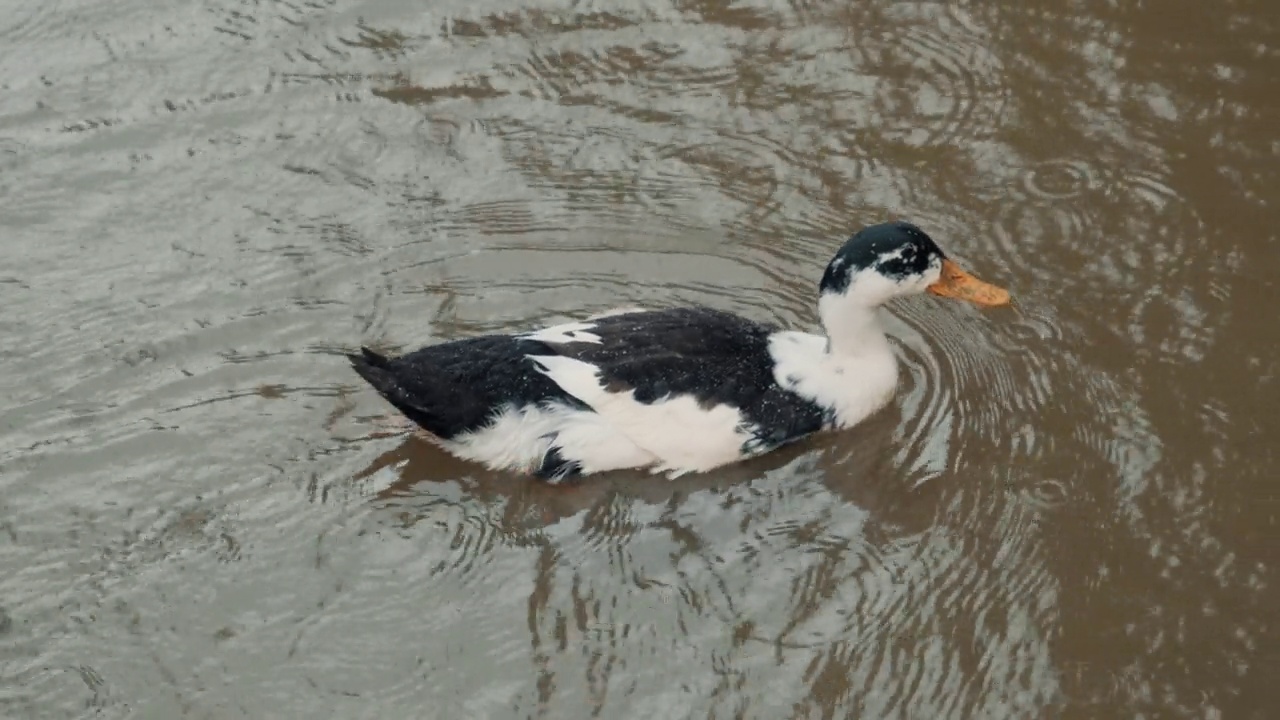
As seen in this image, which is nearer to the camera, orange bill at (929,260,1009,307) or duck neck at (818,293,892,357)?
duck neck at (818,293,892,357)

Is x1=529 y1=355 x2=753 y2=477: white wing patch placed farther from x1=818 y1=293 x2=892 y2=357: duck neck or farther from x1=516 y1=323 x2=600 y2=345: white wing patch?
x1=818 y1=293 x2=892 y2=357: duck neck

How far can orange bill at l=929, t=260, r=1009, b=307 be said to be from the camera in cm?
667

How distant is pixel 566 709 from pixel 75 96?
4.81 m

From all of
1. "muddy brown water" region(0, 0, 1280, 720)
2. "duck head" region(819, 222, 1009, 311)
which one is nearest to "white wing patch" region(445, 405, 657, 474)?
"muddy brown water" region(0, 0, 1280, 720)

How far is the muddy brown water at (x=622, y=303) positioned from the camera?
558cm

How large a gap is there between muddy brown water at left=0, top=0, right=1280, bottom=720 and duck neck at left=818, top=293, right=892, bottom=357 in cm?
37

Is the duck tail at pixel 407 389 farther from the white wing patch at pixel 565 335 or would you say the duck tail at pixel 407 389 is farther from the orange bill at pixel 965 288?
the orange bill at pixel 965 288

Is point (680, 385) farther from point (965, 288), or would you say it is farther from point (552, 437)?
point (965, 288)

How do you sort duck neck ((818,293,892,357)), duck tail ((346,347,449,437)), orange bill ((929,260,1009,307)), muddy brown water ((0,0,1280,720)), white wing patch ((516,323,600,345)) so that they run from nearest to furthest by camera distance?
muddy brown water ((0,0,1280,720)), duck tail ((346,347,449,437)), white wing patch ((516,323,600,345)), duck neck ((818,293,892,357)), orange bill ((929,260,1009,307))

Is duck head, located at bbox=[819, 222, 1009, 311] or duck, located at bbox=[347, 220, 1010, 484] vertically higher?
duck head, located at bbox=[819, 222, 1009, 311]

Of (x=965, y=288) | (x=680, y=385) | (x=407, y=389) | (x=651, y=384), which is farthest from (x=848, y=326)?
(x=407, y=389)

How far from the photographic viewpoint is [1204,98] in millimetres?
8070

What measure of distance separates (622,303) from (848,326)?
1.17 m

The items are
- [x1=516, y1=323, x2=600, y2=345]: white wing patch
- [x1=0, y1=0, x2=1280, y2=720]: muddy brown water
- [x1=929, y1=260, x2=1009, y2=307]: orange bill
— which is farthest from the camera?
[x1=929, y1=260, x2=1009, y2=307]: orange bill
